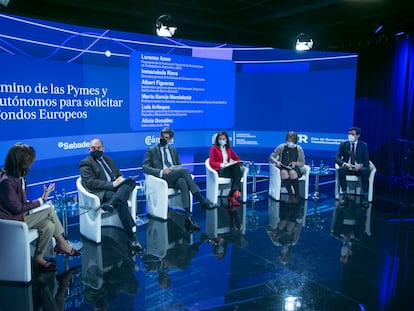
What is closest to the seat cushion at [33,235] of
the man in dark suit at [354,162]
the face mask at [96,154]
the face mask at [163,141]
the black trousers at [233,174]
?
the face mask at [96,154]

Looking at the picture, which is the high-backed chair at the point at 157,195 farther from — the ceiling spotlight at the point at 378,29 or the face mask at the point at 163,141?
the ceiling spotlight at the point at 378,29

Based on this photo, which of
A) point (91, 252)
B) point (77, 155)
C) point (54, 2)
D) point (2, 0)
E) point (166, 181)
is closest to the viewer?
point (91, 252)

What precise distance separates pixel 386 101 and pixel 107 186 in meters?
5.97

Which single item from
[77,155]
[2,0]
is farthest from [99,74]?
[2,0]

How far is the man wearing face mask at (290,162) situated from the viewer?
5.79 m

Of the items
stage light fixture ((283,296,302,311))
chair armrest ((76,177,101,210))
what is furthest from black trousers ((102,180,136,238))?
stage light fixture ((283,296,302,311))

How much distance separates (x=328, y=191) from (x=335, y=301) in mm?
4009

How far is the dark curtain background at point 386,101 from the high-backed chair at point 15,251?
6823 millimetres

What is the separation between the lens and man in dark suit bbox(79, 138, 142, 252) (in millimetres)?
3965

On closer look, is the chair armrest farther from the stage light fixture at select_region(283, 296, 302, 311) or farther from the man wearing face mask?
the man wearing face mask

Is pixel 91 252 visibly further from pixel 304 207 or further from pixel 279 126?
pixel 279 126

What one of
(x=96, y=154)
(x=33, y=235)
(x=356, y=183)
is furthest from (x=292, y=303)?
(x=356, y=183)

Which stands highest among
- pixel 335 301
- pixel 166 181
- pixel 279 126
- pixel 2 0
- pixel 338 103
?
pixel 2 0

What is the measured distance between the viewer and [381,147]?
784 centimetres
